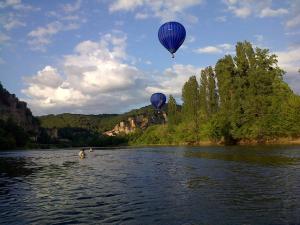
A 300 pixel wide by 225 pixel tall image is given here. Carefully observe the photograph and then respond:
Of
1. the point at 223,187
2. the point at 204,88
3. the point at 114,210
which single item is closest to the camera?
the point at 114,210

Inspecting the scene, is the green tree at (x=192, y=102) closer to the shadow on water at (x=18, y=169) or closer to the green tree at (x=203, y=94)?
the green tree at (x=203, y=94)

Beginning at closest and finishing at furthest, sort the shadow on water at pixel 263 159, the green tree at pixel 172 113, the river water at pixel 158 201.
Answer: the river water at pixel 158 201 → the shadow on water at pixel 263 159 → the green tree at pixel 172 113

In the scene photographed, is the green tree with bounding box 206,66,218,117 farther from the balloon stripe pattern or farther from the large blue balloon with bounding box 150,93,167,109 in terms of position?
the balloon stripe pattern

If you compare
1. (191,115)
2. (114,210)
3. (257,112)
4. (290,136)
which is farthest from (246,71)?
(114,210)

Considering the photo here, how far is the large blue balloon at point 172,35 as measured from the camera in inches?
2707

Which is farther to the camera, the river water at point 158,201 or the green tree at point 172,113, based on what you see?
the green tree at point 172,113

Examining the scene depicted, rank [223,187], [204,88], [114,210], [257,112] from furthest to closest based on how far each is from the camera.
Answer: [204,88], [257,112], [223,187], [114,210]

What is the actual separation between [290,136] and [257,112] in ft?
42.4

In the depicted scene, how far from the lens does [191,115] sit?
16362cm

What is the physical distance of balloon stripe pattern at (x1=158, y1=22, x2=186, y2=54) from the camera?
68750 mm

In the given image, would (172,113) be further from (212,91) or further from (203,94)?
(212,91)

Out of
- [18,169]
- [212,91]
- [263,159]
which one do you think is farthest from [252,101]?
[18,169]

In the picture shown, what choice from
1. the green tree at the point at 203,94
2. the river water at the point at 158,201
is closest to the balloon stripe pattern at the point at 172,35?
the river water at the point at 158,201

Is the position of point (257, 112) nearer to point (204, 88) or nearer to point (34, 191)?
point (204, 88)
